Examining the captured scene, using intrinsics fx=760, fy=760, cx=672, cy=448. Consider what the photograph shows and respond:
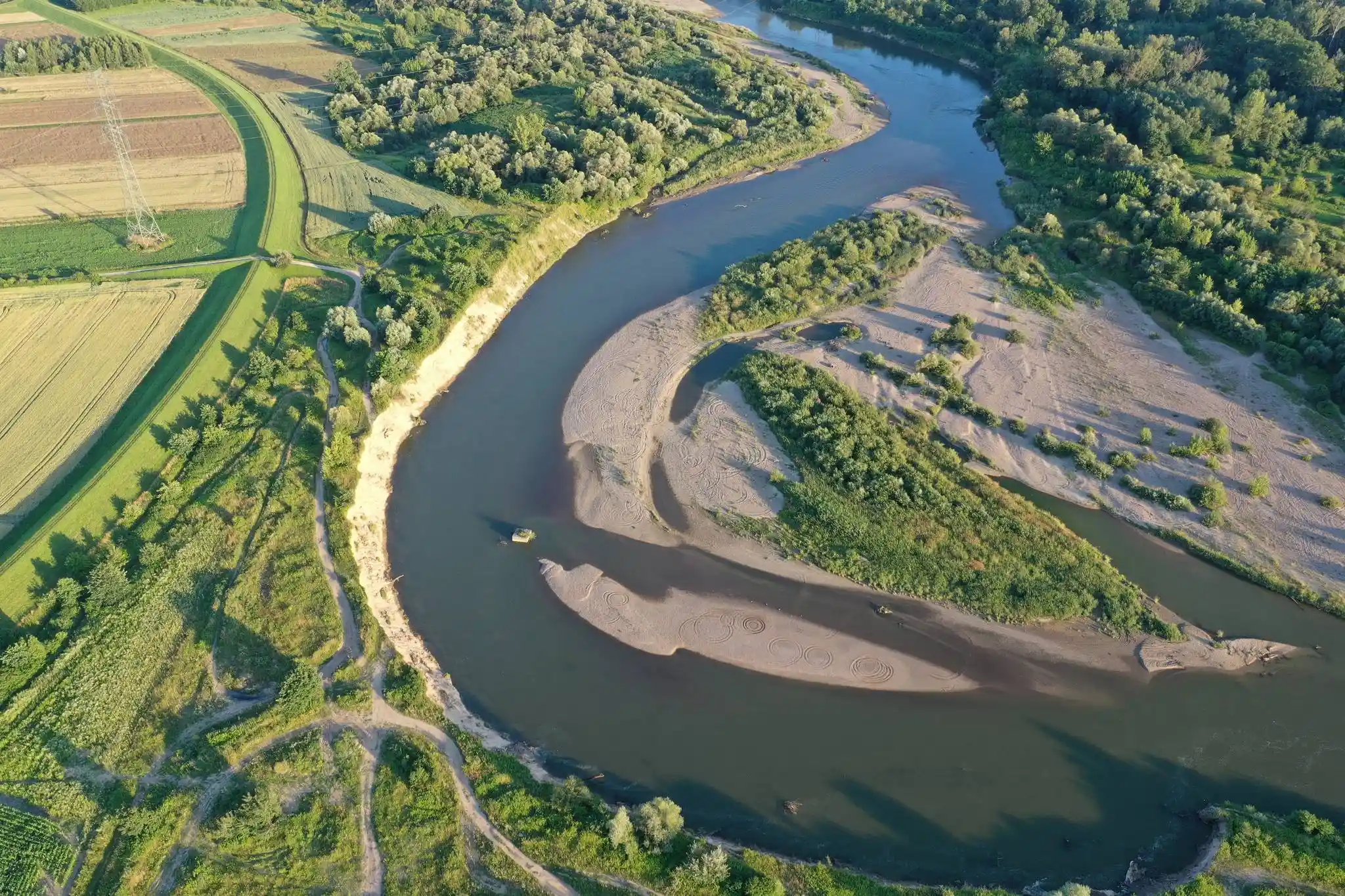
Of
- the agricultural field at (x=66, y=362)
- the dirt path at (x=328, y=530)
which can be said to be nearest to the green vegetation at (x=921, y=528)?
the dirt path at (x=328, y=530)

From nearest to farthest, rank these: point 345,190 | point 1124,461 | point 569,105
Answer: point 1124,461 < point 345,190 < point 569,105

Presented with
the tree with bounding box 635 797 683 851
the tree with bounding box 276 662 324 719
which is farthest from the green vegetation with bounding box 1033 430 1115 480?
the tree with bounding box 276 662 324 719

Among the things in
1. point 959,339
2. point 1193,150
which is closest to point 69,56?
point 959,339

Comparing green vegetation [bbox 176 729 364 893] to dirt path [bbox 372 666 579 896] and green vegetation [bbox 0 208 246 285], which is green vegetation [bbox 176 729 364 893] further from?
green vegetation [bbox 0 208 246 285]

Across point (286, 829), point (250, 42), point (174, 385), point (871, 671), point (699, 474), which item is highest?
point (250, 42)

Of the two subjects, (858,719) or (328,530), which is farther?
(328,530)

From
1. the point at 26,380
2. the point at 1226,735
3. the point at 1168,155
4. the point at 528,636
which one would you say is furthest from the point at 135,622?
the point at 1168,155

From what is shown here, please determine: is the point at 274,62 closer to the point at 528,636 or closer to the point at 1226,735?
the point at 528,636

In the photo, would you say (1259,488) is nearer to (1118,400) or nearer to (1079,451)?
(1079,451)
